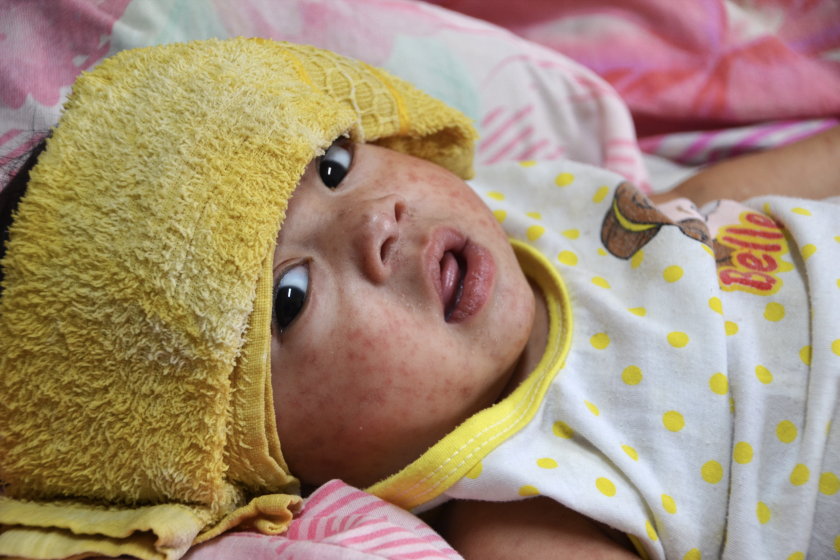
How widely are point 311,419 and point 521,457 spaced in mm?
318

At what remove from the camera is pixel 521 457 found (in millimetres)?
924

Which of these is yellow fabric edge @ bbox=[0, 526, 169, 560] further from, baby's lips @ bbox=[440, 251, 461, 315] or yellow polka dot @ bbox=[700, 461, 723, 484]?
yellow polka dot @ bbox=[700, 461, 723, 484]

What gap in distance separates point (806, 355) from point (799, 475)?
0.59 ft

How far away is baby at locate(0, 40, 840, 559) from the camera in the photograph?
2.60 ft

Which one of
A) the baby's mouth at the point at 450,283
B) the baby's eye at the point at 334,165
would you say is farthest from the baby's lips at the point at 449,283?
the baby's eye at the point at 334,165

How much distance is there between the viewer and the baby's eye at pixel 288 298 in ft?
2.83

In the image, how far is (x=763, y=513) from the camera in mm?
875

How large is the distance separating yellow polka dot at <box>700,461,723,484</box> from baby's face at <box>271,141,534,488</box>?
0.32 meters

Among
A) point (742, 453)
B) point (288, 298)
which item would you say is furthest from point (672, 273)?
point (288, 298)

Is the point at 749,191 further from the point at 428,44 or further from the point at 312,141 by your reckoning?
the point at 312,141

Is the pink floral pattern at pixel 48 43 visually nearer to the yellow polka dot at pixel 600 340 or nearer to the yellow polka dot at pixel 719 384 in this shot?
the yellow polka dot at pixel 600 340

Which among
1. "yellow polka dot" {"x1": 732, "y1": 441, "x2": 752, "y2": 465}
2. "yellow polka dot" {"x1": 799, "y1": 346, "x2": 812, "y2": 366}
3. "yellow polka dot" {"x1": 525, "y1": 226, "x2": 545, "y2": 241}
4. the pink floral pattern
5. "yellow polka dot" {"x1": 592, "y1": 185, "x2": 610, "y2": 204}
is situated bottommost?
"yellow polka dot" {"x1": 732, "y1": 441, "x2": 752, "y2": 465}

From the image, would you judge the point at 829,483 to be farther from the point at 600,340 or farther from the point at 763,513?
the point at 600,340

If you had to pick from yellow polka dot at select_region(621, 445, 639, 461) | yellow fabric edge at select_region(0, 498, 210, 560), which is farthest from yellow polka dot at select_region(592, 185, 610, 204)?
yellow fabric edge at select_region(0, 498, 210, 560)
